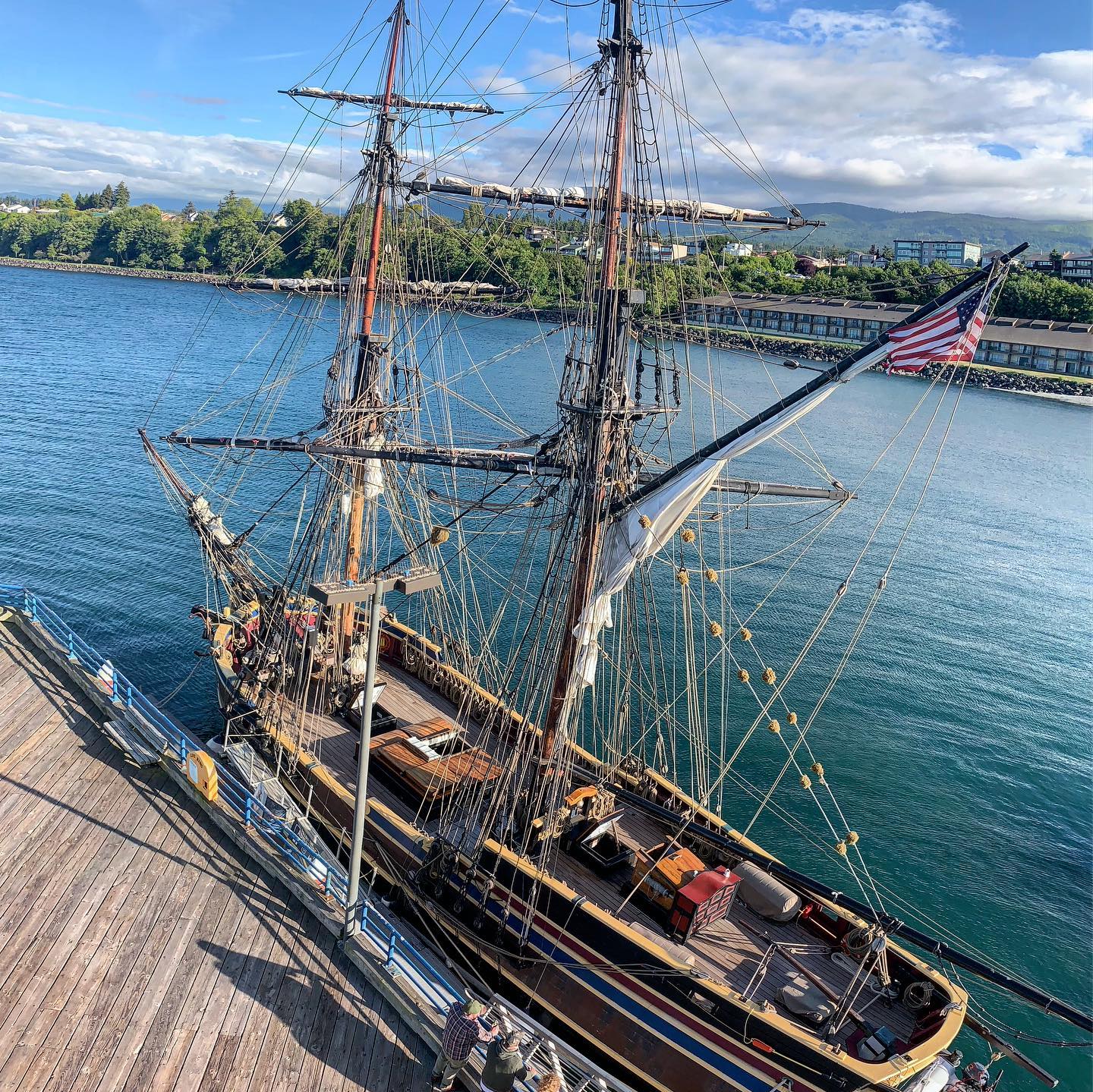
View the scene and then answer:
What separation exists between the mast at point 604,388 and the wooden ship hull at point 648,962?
8.49 feet

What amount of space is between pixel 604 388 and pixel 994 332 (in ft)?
429

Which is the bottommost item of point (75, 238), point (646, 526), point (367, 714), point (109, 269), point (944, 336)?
point (367, 714)

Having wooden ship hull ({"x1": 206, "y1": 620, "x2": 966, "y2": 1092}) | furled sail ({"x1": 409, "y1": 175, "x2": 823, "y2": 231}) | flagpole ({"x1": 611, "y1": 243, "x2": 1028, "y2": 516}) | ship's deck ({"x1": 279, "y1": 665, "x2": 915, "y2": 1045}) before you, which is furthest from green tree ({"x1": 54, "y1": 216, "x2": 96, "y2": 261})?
flagpole ({"x1": 611, "y1": 243, "x2": 1028, "y2": 516})

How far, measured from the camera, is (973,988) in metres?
20.3

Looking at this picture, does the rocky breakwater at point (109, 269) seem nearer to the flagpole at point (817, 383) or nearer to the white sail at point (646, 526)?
the white sail at point (646, 526)

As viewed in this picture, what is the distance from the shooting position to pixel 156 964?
12.3 metres

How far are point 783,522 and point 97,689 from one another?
132 feet

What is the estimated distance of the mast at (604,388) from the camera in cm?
1747

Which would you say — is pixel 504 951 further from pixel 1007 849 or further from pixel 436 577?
pixel 1007 849

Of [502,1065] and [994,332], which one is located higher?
[994,332]

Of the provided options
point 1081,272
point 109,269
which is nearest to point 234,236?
point 109,269

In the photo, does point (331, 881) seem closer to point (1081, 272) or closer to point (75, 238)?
point (1081, 272)

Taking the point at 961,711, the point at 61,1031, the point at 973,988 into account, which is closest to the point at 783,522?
the point at 961,711

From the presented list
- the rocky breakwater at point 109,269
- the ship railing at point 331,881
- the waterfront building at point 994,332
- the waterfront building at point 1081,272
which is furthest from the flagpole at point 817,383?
the rocky breakwater at point 109,269
